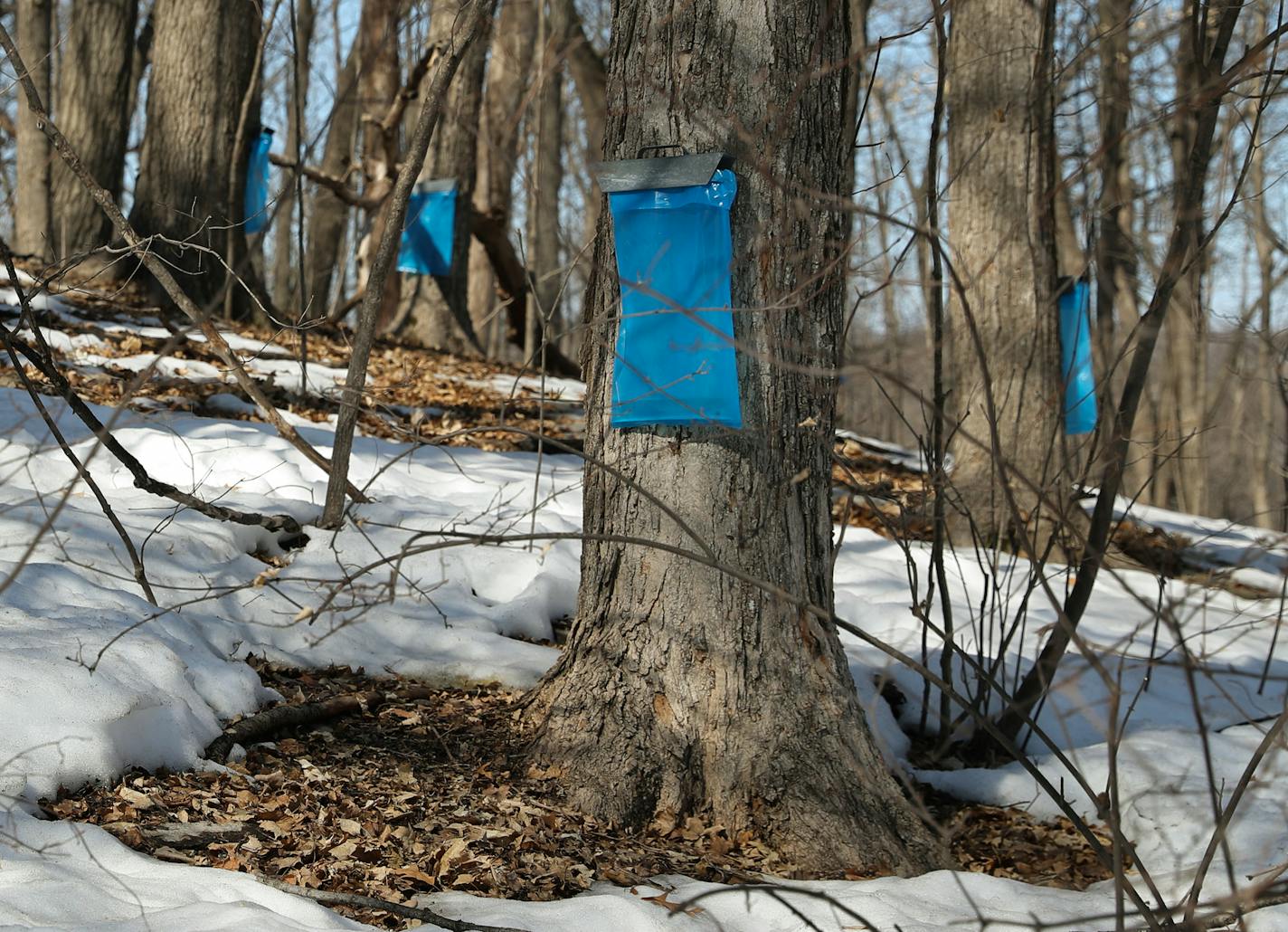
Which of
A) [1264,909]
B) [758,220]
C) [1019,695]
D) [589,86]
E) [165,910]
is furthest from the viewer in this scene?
[589,86]

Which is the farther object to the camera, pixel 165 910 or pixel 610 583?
pixel 610 583

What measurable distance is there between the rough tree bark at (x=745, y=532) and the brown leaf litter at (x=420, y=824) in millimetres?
135

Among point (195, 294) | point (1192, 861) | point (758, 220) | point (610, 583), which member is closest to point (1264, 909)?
point (1192, 861)

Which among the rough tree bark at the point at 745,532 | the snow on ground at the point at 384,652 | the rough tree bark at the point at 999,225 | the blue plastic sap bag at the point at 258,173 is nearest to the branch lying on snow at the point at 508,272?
the blue plastic sap bag at the point at 258,173

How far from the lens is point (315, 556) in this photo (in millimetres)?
4023

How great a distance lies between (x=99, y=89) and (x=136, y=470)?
22.4 feet

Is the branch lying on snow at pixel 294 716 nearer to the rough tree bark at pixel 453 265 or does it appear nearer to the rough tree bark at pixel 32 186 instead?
the rough tree bark at pixel 453 265

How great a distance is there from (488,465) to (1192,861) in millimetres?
3746

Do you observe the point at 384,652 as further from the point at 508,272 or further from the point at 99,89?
the point at 99,89

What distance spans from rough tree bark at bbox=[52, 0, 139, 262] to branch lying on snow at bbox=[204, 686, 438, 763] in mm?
6705

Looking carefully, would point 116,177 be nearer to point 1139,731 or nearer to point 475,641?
point 475,641

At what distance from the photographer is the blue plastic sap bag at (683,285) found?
2.85 metres

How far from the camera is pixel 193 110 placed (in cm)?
791

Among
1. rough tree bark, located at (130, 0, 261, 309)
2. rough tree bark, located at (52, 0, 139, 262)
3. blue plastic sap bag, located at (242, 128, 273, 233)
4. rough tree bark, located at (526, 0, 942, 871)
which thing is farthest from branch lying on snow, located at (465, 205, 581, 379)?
rough tree bark, located at (526, 0, 942, 871)
